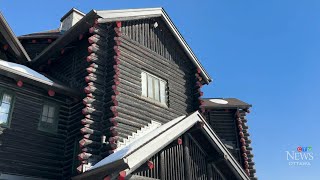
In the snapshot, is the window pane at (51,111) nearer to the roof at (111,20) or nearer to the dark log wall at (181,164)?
the roof at (111,20)

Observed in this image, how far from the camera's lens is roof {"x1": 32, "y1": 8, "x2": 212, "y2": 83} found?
13688mm

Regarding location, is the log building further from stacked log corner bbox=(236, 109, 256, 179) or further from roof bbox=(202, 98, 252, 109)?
stacked log corner bbox=(236, 109, 256, 179)

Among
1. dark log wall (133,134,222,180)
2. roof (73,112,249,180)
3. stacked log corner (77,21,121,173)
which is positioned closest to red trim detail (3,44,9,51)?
stacked log corner (77,21,121,173)

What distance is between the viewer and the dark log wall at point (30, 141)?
11.5 m

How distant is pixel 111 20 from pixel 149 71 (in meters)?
2.88

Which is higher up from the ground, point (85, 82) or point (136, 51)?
point (136, 51)

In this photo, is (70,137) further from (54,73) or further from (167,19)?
(167,19)

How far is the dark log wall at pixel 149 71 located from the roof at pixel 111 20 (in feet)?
1.04

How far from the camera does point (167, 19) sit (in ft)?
55.5

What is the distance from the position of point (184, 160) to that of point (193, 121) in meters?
1.39

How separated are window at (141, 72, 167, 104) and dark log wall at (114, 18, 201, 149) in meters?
0.22

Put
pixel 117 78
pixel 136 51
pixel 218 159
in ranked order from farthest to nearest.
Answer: pixel 136 51, pixel 117 78, pixel 218 159

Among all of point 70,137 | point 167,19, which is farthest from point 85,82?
point 167,19

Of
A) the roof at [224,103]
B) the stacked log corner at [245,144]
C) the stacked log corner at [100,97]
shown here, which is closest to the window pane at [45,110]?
the stacked log corner at [100,97]
